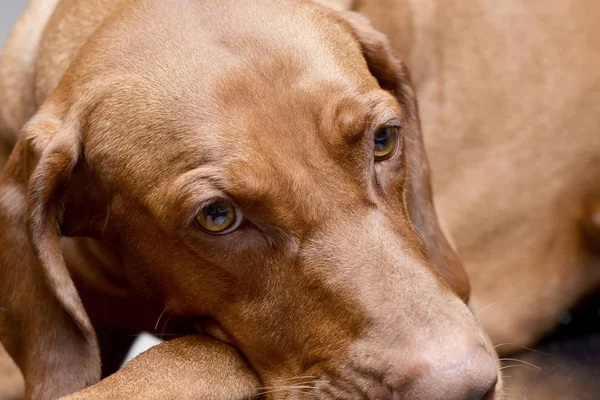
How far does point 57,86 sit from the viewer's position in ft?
10.1

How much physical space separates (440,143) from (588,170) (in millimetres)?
581

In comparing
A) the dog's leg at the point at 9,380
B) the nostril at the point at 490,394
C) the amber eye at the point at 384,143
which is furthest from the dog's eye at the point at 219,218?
the dog's leg at the point at 9,380

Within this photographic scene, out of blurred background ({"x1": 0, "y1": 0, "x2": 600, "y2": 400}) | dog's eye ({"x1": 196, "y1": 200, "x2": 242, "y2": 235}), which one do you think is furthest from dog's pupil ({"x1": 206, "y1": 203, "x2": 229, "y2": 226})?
blurred background ({"x1": 0, "y1": 0, "x2": 600, "y2": 400})

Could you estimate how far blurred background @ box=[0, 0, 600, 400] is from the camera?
3521 millimetres

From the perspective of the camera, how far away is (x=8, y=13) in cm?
598

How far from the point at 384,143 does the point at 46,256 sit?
3.00 feet

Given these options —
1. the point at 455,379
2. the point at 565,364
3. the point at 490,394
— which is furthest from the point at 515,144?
the point at 455,379

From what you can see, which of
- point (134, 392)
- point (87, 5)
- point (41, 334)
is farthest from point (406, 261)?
point (87, 5)

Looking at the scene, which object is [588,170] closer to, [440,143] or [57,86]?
[440,143]

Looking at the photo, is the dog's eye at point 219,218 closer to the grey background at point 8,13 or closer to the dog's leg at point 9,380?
the dog's leg at point 9,380

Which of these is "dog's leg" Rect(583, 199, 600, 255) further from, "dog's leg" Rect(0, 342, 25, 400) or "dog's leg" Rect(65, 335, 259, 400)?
"dog's leg" Rect(0, 342, 25, 400)

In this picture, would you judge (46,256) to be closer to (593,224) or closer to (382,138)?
(382,138)

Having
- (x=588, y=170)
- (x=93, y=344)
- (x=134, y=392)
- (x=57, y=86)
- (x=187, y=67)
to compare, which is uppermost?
(x=187, y=67)

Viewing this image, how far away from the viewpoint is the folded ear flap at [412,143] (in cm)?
328
